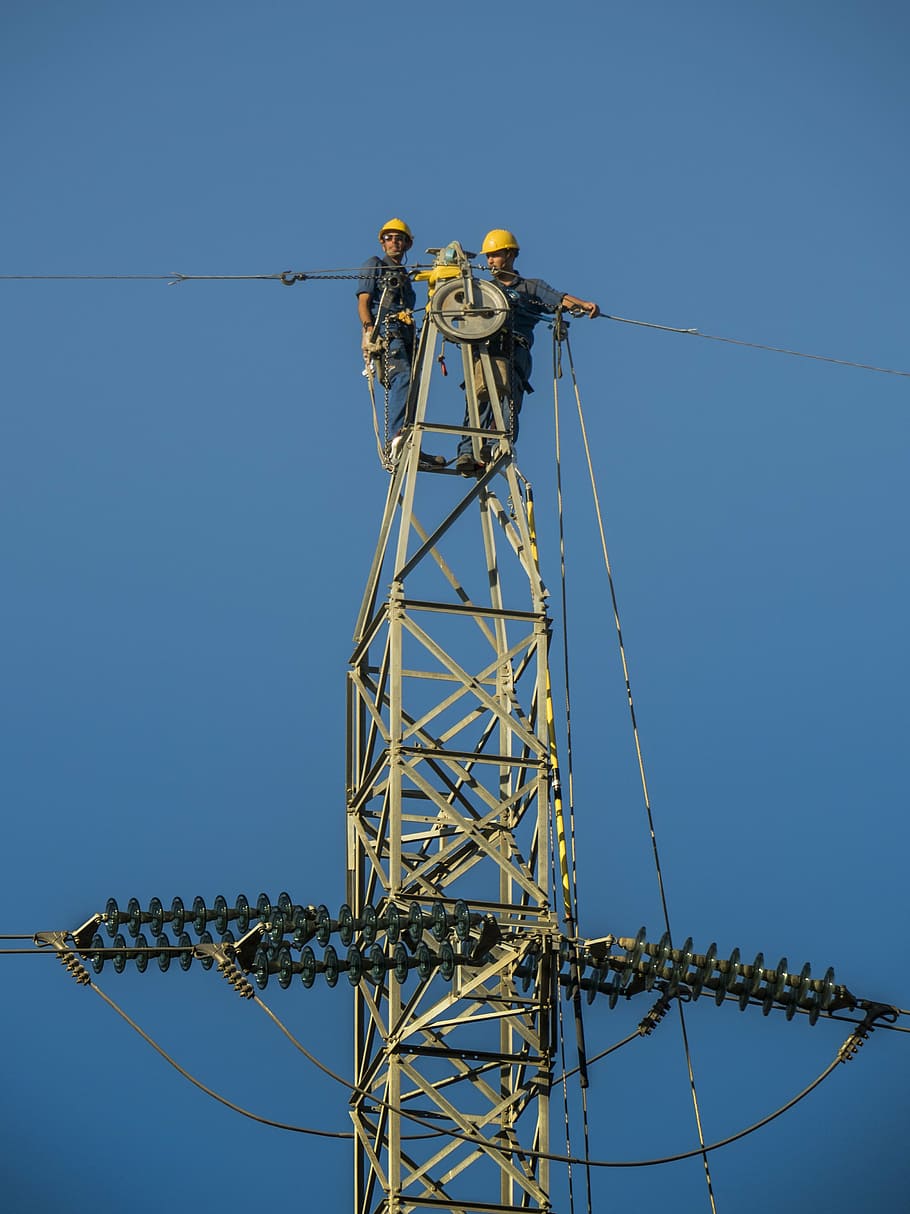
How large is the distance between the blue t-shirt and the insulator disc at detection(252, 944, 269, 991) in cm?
795

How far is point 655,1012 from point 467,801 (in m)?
3.45

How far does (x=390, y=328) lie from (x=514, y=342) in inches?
64.2

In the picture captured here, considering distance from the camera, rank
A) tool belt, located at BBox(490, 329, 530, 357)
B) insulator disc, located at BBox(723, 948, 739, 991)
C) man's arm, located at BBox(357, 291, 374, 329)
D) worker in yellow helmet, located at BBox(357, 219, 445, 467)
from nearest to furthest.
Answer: insulator disc, located at BBox(723, 948, 739, 991)
tool belt, located at BBox(490, 329, 530, 357)
worker in yellow helmet, located at BBox(357, 219, 445, 467)
man's arm, located at BBox(357, 291, 374, 329)

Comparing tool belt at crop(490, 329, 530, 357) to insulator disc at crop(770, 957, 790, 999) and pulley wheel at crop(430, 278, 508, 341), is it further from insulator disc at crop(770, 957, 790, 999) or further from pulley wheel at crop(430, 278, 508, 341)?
insulator disc at crop(770, 957, 790, 999)

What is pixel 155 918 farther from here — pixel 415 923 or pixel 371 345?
pixel 371 345

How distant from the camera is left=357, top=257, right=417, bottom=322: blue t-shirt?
21.5m

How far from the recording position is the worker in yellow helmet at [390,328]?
68.9 ft

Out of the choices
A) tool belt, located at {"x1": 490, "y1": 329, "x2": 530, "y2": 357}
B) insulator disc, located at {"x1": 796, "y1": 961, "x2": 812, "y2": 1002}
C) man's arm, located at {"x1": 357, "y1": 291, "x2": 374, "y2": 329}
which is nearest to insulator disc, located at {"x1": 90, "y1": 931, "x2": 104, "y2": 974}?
insulator disc, located at {"x1": 796, "y1": 961, "x2": 812, "y2": 1002}

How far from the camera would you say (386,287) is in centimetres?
2156

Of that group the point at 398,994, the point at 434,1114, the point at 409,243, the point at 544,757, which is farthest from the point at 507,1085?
the point at 409,243

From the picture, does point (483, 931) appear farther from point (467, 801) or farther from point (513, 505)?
point (513, 505)

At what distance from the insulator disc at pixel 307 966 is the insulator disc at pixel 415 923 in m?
0.89

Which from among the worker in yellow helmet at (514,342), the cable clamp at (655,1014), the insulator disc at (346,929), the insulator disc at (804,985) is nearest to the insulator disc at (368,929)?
the insulator disc at (346,929)

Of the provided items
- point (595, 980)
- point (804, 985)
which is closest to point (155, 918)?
point (595, 980)
